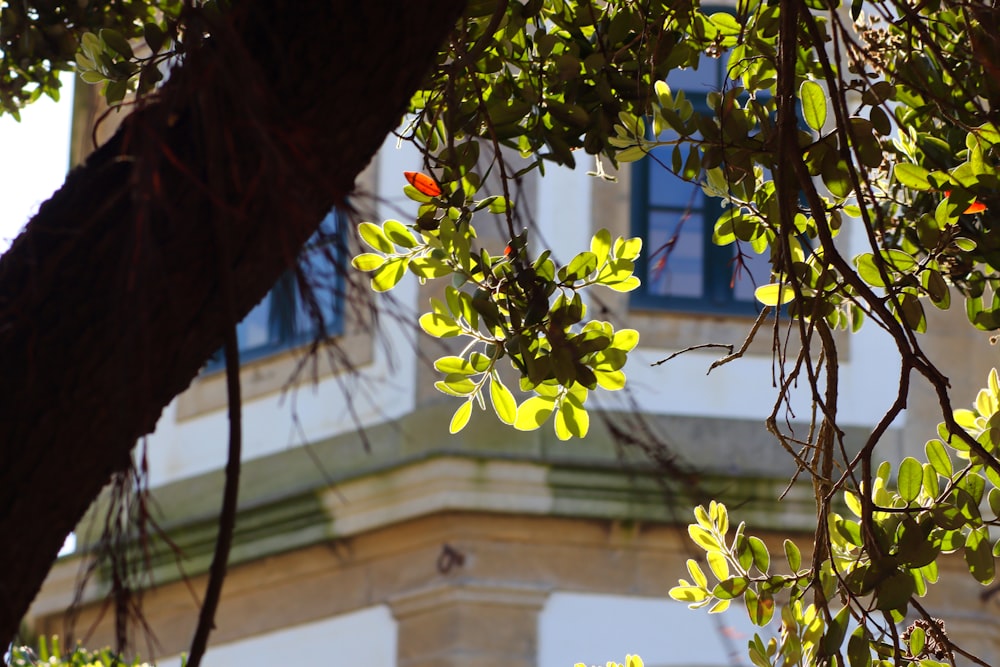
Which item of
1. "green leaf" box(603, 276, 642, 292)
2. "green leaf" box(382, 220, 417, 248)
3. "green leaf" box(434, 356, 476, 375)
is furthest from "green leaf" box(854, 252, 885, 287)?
"green leaf" box(382, 220, 417, 248)

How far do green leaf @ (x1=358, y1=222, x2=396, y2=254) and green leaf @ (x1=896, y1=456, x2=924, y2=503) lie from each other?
1.13 metres

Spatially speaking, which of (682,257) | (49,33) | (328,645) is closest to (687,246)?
(682,257)

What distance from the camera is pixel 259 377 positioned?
8.50 meters

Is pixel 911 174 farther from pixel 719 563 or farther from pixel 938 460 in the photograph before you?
pixel 719 563

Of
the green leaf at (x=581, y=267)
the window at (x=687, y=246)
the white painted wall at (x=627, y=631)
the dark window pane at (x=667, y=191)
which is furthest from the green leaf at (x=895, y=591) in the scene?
the dark window pane at (x=667, y=191)

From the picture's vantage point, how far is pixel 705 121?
2822 mm

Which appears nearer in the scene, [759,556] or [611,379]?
[759,556]

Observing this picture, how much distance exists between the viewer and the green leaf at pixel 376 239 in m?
2.80

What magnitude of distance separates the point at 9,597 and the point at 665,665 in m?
6.32

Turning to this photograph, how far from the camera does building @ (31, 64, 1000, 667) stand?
24.5 ft

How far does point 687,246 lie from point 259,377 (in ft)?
8.99

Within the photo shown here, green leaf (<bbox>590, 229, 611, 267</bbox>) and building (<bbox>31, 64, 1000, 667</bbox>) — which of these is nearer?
green leaf (<bbox>590, 229, 611, 267</bbox>)

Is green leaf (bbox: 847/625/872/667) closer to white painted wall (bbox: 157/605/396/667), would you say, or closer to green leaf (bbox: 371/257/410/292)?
green leaf (bbox: 371/257/410/292)

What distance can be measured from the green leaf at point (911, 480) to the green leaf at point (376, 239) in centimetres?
113
